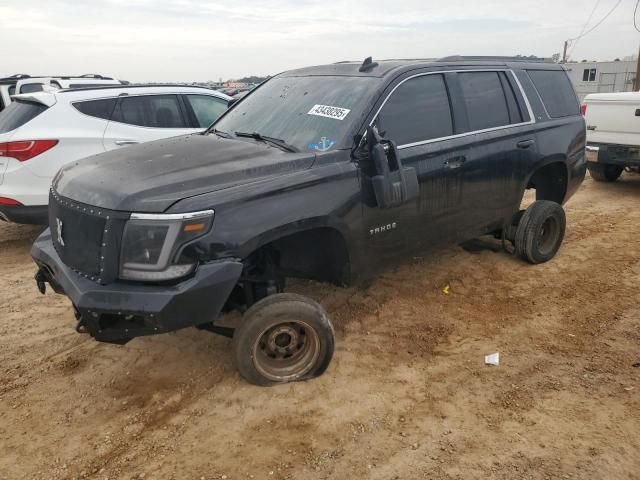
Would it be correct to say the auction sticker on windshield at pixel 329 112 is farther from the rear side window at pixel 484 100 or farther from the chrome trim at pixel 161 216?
the chrome trim at pixel 161 216

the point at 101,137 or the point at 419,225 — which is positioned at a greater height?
the point at 101,137

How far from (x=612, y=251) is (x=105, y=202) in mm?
5207

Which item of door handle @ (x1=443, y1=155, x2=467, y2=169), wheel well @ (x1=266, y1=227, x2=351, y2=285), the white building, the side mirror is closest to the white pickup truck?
door handle @ (x1=443, y1=155, x2=467, y2=169)

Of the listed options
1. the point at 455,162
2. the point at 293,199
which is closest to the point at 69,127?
the point at 293,199

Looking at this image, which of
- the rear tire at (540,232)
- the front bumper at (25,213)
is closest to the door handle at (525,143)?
the rear tire at (540,232)

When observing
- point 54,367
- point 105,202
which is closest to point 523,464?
point 105,202

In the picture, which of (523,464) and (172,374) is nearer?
(523,464)

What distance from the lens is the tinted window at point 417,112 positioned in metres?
Answer: 3.65

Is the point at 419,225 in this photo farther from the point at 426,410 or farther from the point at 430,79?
the point at 426,410

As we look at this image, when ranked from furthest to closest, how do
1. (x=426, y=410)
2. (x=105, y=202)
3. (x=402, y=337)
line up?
1. (x=402, y=337)
2. (x=426, y=410)
3. (x=105, y=202)

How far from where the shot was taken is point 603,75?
3544cm

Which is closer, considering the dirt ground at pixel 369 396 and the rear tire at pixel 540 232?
the dirt ground at pixel 369 396

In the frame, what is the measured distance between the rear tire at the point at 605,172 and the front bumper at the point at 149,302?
8177 millimetres

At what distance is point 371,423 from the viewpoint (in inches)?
114
